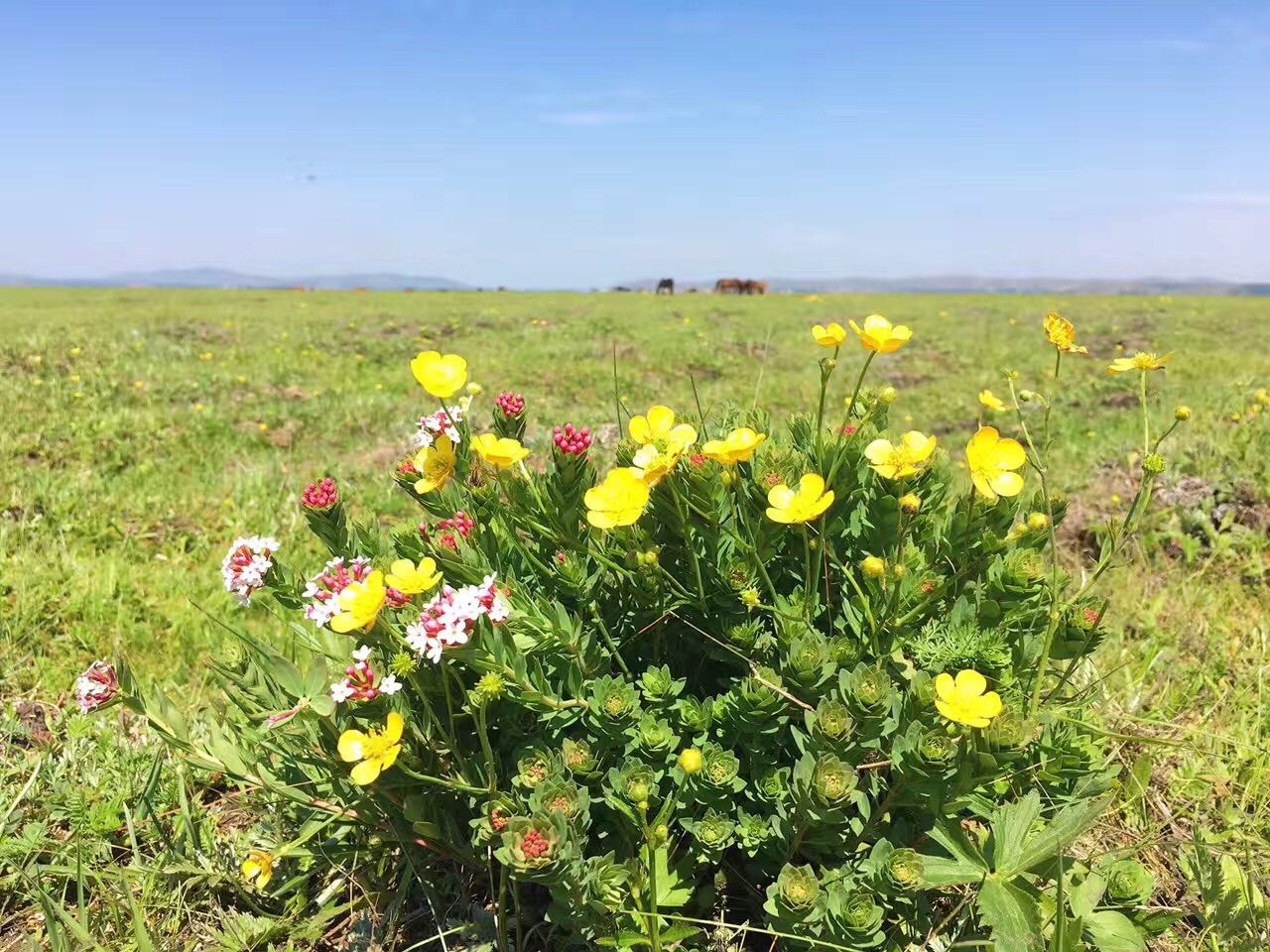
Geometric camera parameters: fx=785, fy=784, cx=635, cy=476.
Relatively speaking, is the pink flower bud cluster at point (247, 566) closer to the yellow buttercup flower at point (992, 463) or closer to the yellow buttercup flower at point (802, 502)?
the yellow buttercup flower at point (802, 502)

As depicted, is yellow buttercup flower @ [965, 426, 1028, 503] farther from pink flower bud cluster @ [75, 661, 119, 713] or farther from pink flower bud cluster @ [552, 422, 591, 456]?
pink flower bud cluster @ [75, 661, 119, 713]

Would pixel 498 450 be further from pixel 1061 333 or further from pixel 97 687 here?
pixel 1061 333

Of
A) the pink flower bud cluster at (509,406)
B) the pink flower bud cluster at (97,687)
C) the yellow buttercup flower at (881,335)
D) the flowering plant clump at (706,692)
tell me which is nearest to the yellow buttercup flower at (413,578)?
the flowering plant clump at (706,692)

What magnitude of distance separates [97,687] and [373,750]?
2.28 feet

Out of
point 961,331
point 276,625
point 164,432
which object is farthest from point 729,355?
point 276,625

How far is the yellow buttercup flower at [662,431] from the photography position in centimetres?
155

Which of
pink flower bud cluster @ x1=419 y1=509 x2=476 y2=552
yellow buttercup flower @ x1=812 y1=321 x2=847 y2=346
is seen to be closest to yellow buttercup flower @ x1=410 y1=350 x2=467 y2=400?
pink flower bud cluster @ x1=419 y1=509 x2=476 y2=552

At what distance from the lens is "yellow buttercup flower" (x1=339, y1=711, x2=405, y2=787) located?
140 centimetres

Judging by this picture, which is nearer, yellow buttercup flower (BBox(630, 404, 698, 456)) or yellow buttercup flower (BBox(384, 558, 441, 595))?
yellow buttercup flower (BBox(384, 558, 441, 595))

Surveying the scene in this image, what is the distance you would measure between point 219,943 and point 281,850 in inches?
10.8

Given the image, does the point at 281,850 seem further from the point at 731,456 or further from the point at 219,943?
the point at 731,456

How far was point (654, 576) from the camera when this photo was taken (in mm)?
1617

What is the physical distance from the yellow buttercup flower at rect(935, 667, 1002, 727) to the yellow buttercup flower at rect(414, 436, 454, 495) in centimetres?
109

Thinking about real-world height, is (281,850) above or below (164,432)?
below
